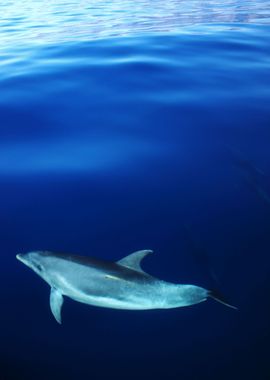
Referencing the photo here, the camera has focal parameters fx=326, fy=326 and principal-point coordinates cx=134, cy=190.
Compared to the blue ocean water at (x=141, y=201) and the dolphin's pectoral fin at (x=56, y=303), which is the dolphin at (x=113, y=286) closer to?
the dolphin's pectoral fin at (x=56, y=303)

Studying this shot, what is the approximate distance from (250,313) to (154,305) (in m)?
1.37

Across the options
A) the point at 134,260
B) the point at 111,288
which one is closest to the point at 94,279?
the point at 111,288

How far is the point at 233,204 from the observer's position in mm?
5832

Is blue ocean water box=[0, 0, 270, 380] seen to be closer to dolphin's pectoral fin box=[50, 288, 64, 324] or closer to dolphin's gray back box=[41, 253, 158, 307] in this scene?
dolphin's pectoral fin box=[50, 288, 64, 324]

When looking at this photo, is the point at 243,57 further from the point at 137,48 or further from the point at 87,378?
the point at 87,378

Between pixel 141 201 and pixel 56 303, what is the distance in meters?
2.38

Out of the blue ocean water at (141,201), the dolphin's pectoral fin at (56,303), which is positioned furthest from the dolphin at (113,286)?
the blue ocean water at (141,201)

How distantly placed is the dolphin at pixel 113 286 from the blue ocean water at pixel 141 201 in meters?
0.37

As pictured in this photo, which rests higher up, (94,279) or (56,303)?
(94,279)

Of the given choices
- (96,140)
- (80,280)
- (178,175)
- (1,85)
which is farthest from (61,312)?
(1,85)

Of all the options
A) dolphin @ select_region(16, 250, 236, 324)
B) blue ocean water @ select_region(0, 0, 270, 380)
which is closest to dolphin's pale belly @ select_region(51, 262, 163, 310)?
dolphin @ select_region(16, 250, 236, 324)

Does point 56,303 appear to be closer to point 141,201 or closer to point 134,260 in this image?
point 134,260

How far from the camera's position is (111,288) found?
4.06 meters

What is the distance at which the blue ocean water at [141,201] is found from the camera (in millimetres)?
4074
